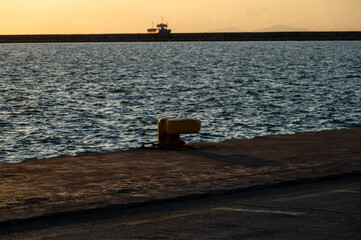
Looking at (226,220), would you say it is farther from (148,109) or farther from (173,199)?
(148,109)

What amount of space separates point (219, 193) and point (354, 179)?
241 cm

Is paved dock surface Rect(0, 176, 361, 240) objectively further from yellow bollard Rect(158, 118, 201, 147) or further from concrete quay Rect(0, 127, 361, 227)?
yellow bollard Rect(158, 118, 201, 147)

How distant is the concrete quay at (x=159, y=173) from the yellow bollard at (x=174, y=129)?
0.35m

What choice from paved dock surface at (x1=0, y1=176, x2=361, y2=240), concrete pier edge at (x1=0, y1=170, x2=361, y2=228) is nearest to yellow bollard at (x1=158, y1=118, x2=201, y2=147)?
concrete pier edge at (x1=0, y1=170, x2=361, y2=228)

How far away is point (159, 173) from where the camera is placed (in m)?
10.1

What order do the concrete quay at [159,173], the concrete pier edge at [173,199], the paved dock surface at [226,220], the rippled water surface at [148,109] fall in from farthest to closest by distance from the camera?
1. the rippled water surface at [148,109]
2. the concrete quay at [159,173]
3. the concrete pier edge at [173,199]
4. the paved dock surface at [226,220]

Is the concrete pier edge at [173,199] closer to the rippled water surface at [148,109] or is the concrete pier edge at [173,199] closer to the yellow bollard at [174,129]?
the yellow bollard at [174,129]

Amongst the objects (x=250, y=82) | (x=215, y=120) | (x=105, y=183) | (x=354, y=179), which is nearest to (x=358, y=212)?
(x=354, y=179)

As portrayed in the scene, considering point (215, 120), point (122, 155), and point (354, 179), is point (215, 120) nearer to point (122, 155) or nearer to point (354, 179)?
point (122, 155)

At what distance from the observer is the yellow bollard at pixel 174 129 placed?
13.1 meters

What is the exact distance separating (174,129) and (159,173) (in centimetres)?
320

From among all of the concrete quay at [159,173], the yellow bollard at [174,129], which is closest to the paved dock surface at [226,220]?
the concrete quay at [159,173]

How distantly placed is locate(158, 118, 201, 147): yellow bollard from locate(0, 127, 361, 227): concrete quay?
346 millimetres

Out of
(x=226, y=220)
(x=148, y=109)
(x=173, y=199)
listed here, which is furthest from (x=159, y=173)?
(x=148, y=109)
